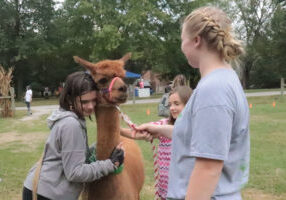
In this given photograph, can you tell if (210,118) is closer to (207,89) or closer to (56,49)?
(207,89)

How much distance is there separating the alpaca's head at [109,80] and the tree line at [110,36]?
1963 centimetres

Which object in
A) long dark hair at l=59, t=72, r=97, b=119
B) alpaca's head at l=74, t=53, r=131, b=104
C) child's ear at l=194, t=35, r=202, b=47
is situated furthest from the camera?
alpaca's head at l=74, t=53, r=131, b=104

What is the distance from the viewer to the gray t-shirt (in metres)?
1.26

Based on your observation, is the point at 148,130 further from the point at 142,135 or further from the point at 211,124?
the point at 211,124

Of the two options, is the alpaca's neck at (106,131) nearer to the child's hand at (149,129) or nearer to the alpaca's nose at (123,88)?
the alpaca's nose at (123,88)

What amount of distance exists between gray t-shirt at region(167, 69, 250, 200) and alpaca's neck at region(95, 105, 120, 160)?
113 cm

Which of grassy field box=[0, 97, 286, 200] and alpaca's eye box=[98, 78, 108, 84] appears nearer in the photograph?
alpaca's eye box=[98, 78, 108, 84]

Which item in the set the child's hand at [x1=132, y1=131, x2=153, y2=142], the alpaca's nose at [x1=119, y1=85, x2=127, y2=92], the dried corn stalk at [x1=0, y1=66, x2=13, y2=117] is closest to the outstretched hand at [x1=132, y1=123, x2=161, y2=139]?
the child's hand at [x1=132, y1=131, x2=153, y2=142]

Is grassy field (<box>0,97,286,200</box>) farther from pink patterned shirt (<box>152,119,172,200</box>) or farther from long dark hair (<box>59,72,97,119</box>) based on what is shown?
long dark hair (<box>59,72,97,119</box>)

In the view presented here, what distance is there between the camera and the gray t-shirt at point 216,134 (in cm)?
126

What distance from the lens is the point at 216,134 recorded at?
125 centimetres

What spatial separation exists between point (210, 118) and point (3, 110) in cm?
1544

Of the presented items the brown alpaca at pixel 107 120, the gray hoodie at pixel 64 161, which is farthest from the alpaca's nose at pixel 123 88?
the gray hoodie at pixel 64 161

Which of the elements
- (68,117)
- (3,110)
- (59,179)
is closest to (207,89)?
(68,117)
